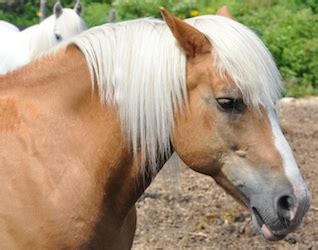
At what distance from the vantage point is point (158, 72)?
312 centimetres

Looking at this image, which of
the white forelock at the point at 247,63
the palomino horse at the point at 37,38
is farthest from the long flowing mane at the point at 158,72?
the palomino horse at the point at 37,38

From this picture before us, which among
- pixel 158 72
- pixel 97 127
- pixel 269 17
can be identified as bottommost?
pixel 269 17

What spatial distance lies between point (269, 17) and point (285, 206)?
1024 cm

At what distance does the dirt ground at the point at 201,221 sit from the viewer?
17.6 ft

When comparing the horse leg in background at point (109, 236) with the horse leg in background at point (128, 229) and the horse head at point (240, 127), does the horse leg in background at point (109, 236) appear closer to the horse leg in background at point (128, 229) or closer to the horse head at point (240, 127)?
the horse leg in background at point (128, 229)

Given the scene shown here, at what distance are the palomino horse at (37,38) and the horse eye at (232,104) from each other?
6.49 metres

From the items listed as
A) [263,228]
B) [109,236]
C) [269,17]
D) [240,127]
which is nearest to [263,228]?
[263,228]

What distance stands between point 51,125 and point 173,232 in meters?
2.46

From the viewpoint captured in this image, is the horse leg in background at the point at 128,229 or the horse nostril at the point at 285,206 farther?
the horse leg in background at the point at 128,229

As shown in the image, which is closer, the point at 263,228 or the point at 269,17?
the point at 263,228

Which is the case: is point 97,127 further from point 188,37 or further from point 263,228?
point 263,228

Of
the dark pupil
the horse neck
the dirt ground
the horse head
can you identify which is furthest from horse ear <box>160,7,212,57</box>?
the dirt ground

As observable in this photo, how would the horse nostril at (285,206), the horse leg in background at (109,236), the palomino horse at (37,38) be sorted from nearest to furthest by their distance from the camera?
the horse nostril at (285,206) → the horse leg in background at (109,236) → the palomino horse at (37,38)

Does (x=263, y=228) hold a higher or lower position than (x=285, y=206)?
lower
